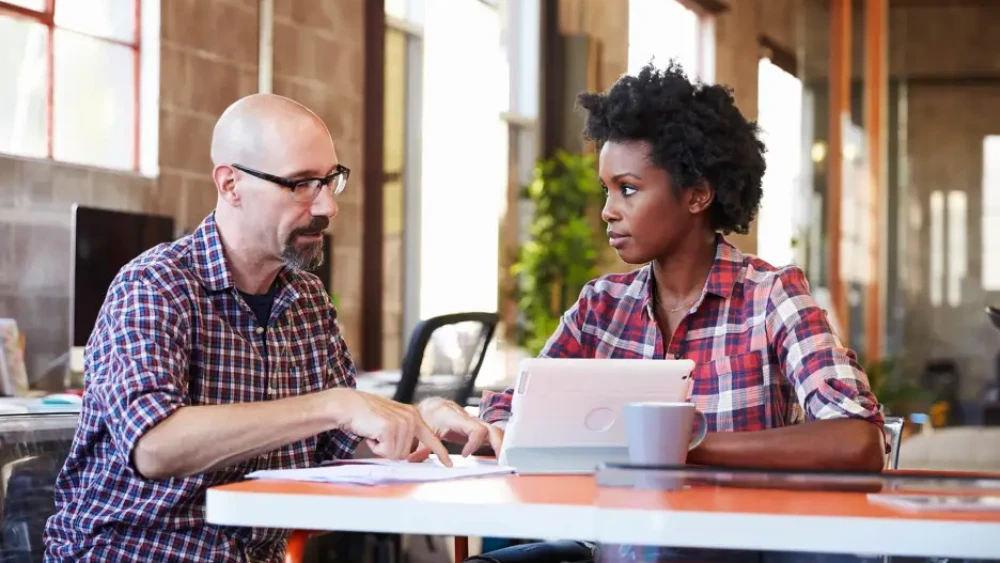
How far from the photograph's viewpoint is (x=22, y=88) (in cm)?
407

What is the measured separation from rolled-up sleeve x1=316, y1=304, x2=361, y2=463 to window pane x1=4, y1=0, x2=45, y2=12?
2323 millimetres

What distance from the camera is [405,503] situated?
132cm

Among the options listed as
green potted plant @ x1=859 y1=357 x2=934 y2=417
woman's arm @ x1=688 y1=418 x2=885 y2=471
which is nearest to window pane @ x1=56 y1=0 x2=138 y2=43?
woman's arm @ x1=688 y1=418 x2=885 y2=471

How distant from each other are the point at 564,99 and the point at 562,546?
618 cm

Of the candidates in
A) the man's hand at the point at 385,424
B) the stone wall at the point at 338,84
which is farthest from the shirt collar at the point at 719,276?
the stone wall at the point at 338,84

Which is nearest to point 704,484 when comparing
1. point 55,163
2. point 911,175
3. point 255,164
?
point 255,164

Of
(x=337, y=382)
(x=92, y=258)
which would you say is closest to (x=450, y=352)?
(x=92, y=258)

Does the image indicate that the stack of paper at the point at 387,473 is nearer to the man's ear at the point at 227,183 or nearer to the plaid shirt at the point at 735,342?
the plaid shirt at the point at 735,342

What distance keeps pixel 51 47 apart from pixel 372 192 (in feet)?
6.19

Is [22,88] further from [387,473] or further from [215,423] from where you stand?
[387,473]

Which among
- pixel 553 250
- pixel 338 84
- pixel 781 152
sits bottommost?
pixel 553 250

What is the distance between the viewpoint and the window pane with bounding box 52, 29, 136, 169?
14.0 feet

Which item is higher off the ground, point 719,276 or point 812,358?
point 719,276

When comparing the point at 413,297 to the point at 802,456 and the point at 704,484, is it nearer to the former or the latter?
the point at 802,456
